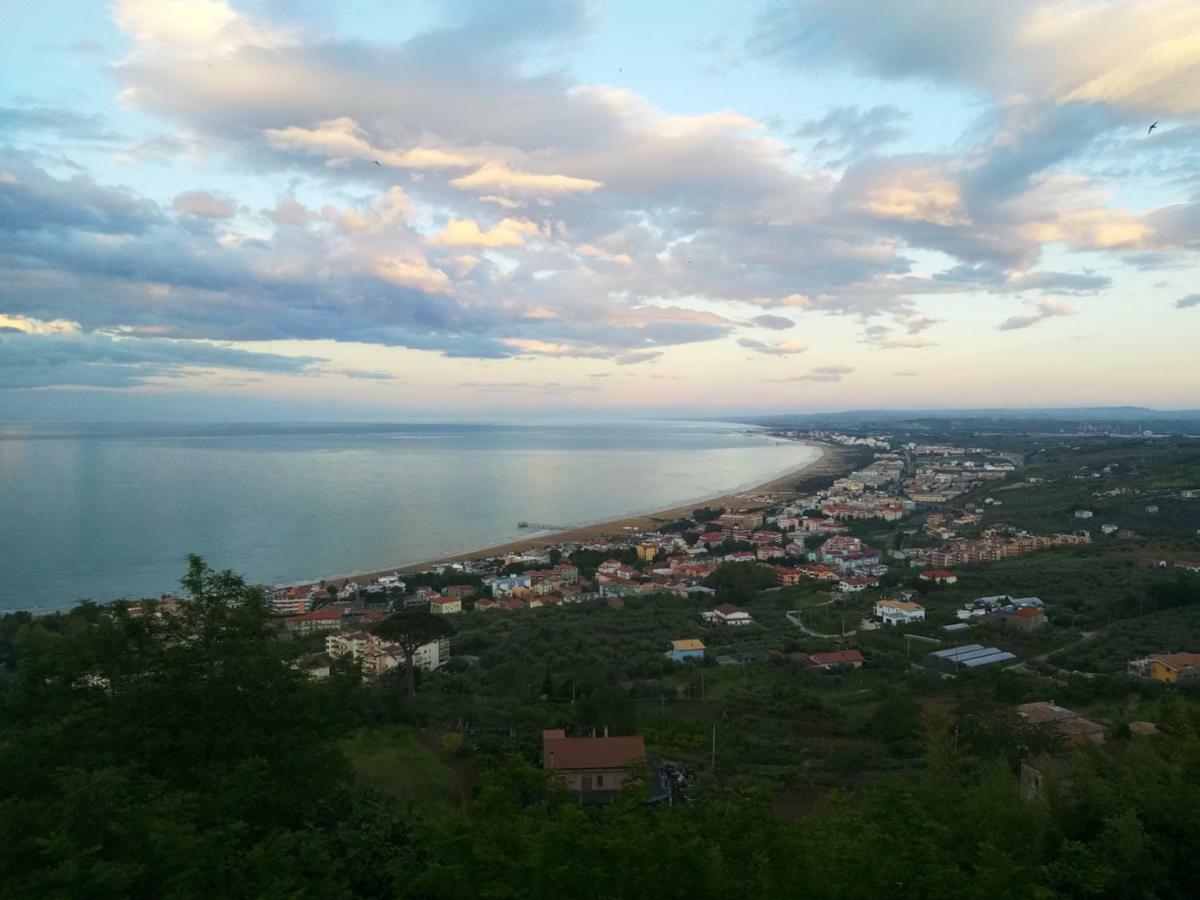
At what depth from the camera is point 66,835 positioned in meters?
3.38

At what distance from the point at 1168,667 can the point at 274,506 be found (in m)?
39.4

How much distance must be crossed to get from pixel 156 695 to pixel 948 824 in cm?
537

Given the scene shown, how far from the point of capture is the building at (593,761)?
30.4 feet

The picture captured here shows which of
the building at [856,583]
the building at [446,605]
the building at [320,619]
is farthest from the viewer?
the building at [856,583]

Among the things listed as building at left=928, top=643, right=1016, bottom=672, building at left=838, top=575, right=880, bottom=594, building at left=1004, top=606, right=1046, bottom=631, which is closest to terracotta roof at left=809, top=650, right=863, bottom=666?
building at left=928, top=643, right=1016, bottom=672

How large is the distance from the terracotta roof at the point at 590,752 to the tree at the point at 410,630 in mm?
5531

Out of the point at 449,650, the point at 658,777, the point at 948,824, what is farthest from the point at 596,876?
the point at 449,650

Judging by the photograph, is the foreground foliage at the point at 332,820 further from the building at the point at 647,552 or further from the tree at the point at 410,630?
the building at the point at 647,552

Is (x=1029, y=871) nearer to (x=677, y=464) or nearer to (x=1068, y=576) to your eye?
(x=1068, y=576)

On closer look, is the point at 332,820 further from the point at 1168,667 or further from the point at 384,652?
the point at 1168,667

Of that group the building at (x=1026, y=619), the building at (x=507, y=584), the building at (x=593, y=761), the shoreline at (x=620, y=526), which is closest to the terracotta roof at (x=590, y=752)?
the building at (x=593, y=761)

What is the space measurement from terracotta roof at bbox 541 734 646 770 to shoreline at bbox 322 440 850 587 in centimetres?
1836

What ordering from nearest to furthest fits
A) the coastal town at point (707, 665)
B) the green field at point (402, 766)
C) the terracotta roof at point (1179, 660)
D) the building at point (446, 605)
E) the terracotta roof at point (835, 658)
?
the coastal town at point (707, 665) < the green field at point (402, 766) < the terracotta roof at point (1179, 660) < the terracotta roof at point (835, 658) < the building at point (446, 605)

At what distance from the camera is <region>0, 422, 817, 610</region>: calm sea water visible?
2778 cm
